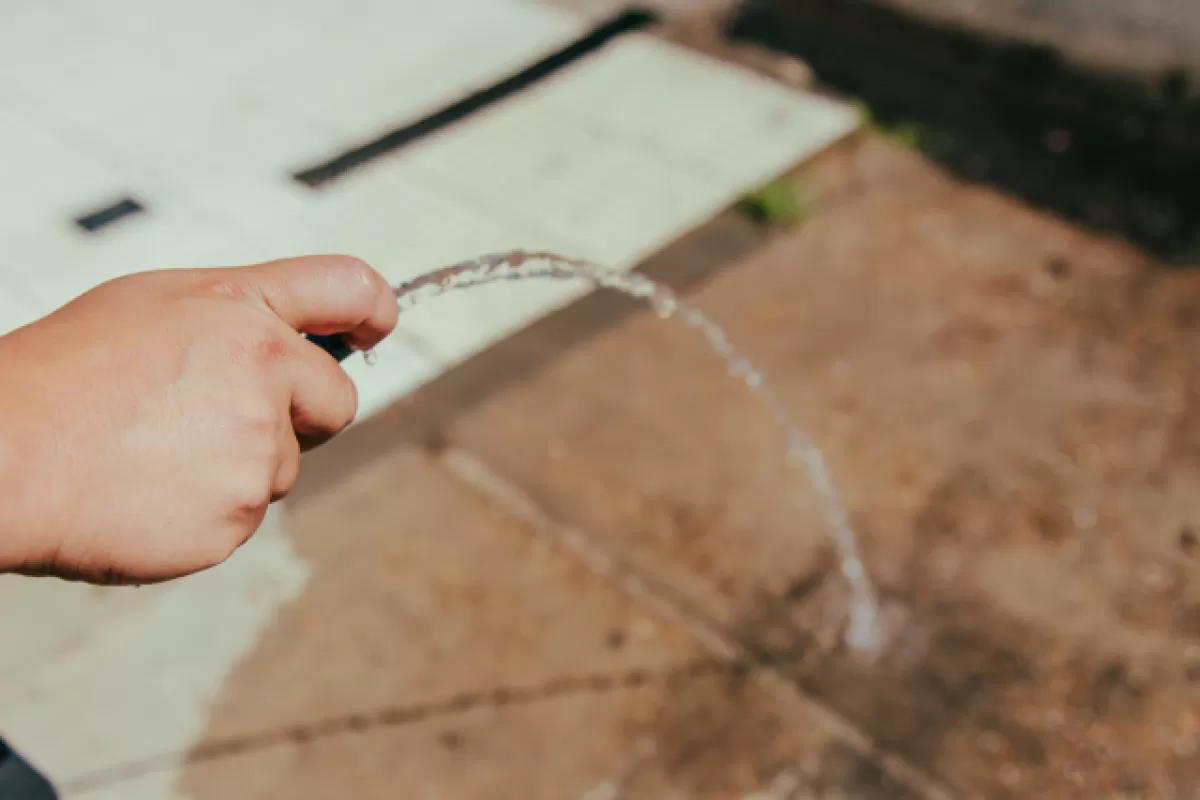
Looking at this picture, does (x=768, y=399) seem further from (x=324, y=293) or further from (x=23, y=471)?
(x=23, y=471)

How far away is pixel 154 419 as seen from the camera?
3.65 ft

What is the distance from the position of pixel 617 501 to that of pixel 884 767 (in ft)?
3.41

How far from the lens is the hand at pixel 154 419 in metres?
1.05

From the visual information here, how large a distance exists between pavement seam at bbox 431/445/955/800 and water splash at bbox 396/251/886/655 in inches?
9.1

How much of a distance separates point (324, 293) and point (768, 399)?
210 cm

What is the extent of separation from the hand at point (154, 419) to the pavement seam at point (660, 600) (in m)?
1.57

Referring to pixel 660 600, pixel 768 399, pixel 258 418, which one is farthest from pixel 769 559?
pixel 258 418

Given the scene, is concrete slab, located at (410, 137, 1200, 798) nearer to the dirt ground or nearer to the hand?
the dirt ground

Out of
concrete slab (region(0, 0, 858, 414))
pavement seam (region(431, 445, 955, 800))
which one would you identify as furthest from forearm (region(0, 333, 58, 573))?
concrete slab (region(0, 0, 858, 414))

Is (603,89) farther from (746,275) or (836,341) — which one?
(836,341)

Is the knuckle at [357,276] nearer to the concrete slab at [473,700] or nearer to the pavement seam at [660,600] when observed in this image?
the concrete slab at [473,700]

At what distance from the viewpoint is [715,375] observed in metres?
3.30

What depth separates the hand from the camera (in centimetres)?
105

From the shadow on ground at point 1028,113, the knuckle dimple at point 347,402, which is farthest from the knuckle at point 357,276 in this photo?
the shadow on ground at point 1028,113
